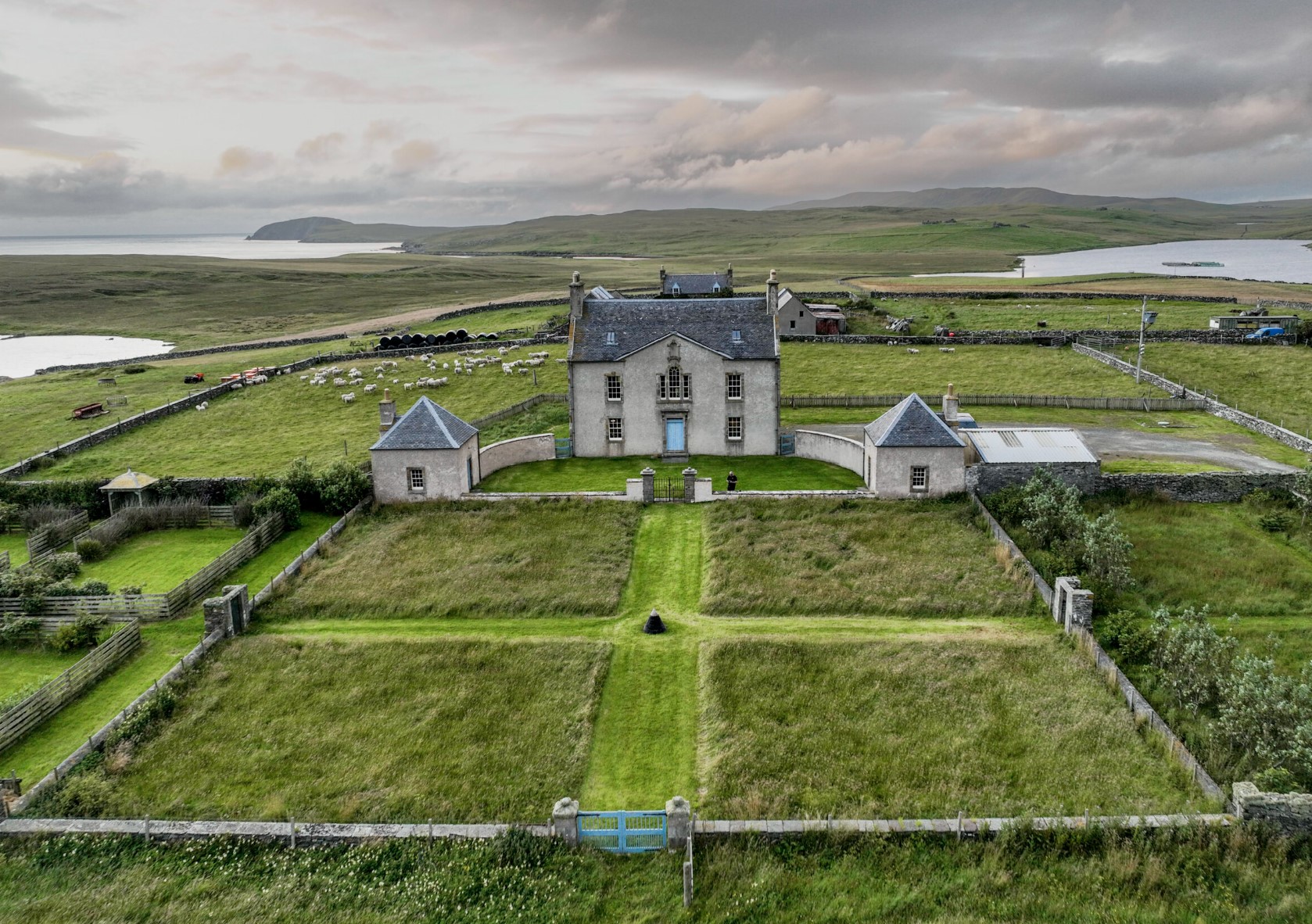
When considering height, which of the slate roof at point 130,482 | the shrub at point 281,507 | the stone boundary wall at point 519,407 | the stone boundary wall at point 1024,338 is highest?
the stone boundary wall at point 1024,338

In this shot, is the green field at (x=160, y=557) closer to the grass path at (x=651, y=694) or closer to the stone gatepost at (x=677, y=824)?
the grass path at (x=651, y=694)

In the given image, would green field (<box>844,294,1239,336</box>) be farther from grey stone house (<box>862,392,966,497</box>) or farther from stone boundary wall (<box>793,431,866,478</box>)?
grey stone house (<box>862,392,966,497</box>)

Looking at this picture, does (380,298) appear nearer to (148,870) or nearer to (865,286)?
(865,286)

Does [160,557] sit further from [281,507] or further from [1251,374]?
[1251,374]

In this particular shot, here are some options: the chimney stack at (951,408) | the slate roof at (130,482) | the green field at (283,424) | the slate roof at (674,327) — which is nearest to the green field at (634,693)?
the chimney stack at (951,408)

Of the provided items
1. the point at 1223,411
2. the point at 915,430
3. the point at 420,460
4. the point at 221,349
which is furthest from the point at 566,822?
the point at 221,349

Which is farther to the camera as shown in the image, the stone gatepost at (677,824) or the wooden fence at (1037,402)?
the wooden fence at (1037,402)
